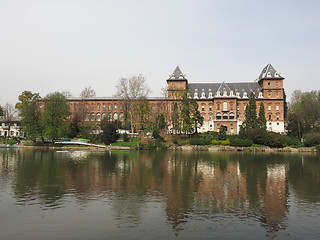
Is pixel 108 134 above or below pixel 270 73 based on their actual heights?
below

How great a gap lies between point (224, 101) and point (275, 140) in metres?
28.1

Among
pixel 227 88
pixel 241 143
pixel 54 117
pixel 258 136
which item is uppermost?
pixel 227 88

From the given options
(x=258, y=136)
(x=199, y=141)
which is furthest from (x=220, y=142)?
(x=258, y=136)

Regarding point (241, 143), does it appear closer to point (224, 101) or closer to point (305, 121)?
point (305, 121)

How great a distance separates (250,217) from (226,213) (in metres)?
1.13

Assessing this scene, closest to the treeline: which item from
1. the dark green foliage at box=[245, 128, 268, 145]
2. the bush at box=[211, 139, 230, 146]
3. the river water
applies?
the dark green foliage at box=[245, 128, 268, 145]

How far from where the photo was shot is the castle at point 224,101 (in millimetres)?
85562

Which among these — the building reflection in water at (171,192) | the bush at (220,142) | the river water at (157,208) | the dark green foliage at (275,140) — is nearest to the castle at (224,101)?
the bush at (220,142)

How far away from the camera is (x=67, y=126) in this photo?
221 feet

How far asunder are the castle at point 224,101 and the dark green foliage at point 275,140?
20561mm

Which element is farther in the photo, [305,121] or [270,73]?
[270,73]

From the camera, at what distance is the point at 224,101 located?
8700cm

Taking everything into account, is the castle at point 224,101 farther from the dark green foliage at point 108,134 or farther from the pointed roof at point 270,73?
the dark green foliage at point 108,134

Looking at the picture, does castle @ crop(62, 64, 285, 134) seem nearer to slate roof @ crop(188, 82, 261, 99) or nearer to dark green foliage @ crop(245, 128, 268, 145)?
slate roof @ crop(188, 82, 261, 99)
